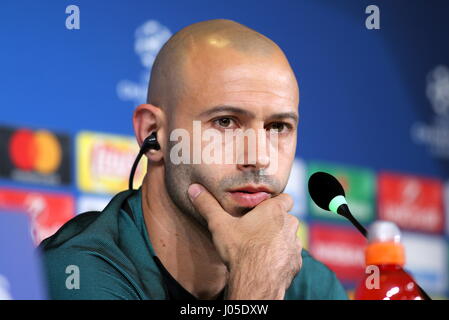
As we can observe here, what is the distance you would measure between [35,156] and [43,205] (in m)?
0.14

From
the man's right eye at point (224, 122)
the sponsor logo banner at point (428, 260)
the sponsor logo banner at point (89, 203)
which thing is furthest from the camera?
the sponsor logo banner at point (428, 260)

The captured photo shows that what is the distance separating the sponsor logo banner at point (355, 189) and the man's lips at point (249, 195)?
51.9 inches

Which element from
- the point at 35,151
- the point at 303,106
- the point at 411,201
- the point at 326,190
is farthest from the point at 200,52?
the point at 411,201

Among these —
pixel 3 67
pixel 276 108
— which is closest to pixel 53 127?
pixel 3 67

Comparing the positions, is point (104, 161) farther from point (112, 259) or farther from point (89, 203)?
point (112, 259)

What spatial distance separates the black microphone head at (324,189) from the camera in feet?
4.97

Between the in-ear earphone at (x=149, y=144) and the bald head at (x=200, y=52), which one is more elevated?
the bald head at (x=200, y=52)

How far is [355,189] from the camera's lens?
2.98 meters

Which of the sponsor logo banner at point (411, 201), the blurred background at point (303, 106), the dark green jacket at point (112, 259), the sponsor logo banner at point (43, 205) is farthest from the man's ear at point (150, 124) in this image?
the sponsor logo banner at point (411, 201)

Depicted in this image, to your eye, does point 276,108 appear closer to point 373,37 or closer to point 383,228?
point 383,228

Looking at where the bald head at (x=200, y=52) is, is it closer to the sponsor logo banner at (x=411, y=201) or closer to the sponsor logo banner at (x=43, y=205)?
the sponsor logo banner at (x=43, y=205)


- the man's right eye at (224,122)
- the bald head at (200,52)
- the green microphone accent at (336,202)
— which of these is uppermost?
the bald head at (200,52)

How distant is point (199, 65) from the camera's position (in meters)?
1.59

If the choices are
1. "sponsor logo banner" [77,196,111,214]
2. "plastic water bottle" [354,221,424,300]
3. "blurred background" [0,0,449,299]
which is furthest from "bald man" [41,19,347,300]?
"sponsor logo banner" [77,196,111,214]
